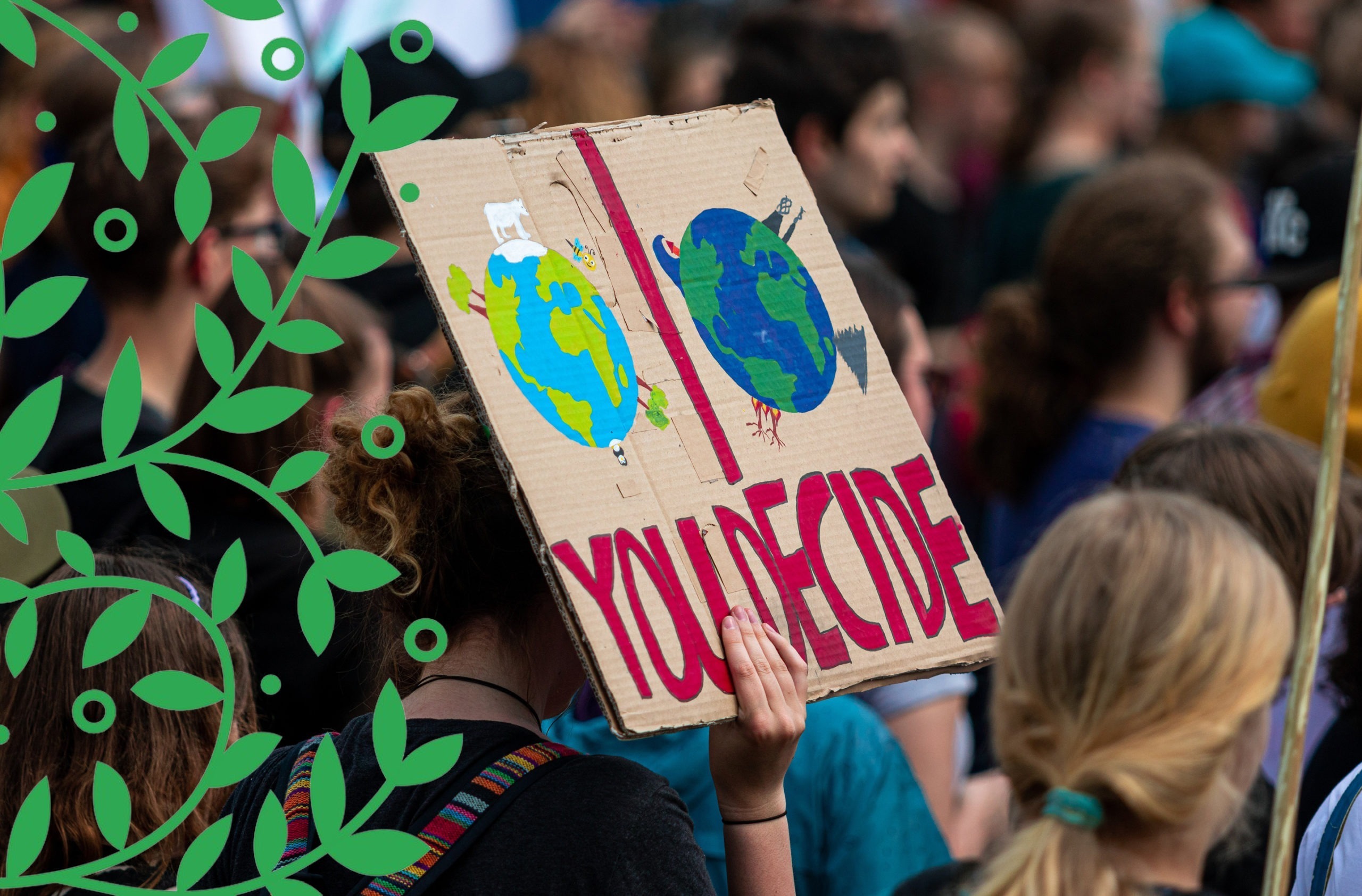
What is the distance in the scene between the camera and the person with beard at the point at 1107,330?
3105 mm

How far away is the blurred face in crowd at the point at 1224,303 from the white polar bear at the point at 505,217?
6.96 feet

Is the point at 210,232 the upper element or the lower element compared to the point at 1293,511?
upper

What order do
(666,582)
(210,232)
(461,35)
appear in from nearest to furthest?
(666,582) < (210,232) < (461,35)

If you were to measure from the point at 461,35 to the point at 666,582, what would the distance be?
11.1 feet

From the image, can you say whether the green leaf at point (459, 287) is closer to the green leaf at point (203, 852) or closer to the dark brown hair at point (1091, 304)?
the green leaf at point (203, 852)

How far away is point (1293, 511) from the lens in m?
2.06

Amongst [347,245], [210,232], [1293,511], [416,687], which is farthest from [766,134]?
[210,232]

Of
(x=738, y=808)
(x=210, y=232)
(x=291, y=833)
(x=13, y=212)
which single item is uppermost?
(x=210, y=232)

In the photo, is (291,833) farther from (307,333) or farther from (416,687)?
(307,333)

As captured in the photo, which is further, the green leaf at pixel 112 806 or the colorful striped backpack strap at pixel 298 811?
the green leaf at pixel 112 806

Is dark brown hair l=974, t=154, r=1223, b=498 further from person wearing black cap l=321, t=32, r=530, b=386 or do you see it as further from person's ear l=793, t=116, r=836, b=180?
person wearing black cap l=321, t=32, r=530, b=386

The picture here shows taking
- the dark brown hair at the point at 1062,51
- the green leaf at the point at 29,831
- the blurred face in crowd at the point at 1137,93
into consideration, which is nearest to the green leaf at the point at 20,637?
the green leaf at the point at 29,831

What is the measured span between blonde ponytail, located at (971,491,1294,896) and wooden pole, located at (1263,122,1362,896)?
1.0 inches

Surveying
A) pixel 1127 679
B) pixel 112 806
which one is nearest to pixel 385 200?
pixel 112 806
